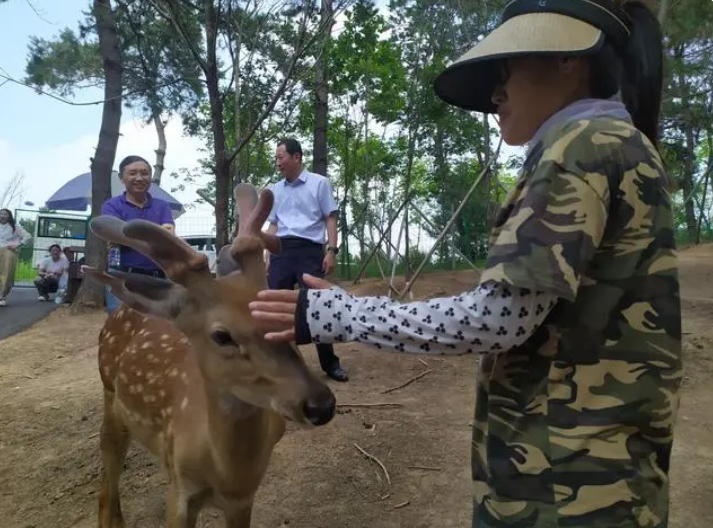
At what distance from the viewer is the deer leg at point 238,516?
2.85 m

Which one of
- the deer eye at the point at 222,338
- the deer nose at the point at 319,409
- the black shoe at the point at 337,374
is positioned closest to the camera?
the deer nose at the point at 319,409

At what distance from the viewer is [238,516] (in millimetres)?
2877

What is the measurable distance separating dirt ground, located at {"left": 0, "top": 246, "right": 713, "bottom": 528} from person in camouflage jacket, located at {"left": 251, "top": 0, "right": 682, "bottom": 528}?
257 cm

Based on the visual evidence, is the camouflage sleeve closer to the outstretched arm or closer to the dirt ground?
the outstretched arm

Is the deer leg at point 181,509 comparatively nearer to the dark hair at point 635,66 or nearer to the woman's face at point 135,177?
the dark hair at point 635,66

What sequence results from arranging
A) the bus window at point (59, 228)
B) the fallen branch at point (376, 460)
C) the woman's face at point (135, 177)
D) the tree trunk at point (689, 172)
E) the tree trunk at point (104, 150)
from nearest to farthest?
the fallen branch at point (376, 460) < the woman's face at point (135, 177) < the tree trunk at point (104, 150) < the tree trunk at point (689, 172) < the bus window at point (59, 228)

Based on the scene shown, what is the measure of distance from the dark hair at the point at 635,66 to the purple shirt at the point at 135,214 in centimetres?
410

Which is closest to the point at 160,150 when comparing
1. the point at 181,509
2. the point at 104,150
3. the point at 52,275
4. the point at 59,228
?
the point at 59,228

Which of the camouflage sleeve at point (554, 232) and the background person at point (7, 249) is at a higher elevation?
the camouflage sleeve at point (554, 232)

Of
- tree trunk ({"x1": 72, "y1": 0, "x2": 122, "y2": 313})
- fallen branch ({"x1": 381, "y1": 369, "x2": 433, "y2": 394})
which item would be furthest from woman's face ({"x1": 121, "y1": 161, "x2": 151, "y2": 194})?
tree trunk ({"x1": 72, "y1": 0, "x2": 122, "y2": 313})

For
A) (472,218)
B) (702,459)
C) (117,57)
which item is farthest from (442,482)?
(472,218)

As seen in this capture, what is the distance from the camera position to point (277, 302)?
147cm

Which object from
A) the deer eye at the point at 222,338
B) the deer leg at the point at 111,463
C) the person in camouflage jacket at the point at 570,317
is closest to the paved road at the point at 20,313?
the deer leg at the point at 111,463

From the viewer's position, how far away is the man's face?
19.1 feet
